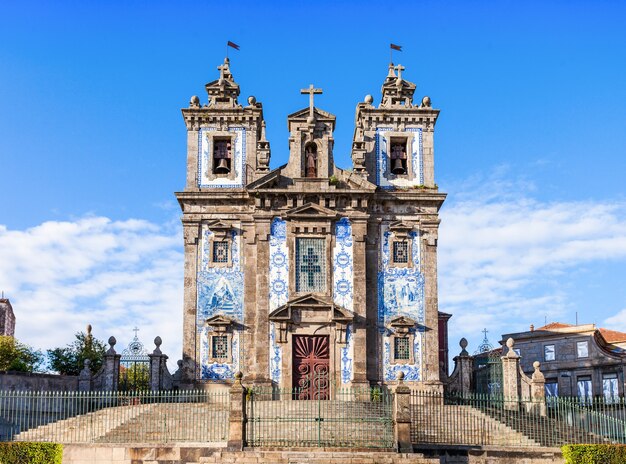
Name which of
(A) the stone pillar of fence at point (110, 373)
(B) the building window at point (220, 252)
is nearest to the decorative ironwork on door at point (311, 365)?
(B) the building window at point (220, 252)

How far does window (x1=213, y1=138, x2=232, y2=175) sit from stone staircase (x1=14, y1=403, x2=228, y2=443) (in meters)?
10.8

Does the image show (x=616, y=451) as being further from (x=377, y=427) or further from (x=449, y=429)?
(x=377, y=427)

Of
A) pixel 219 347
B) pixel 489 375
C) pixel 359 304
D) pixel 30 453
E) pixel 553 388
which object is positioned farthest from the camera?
pixel 553 388

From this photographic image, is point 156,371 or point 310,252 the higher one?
point 310,252

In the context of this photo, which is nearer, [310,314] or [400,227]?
[310,314]

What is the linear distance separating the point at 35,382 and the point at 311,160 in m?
14.5

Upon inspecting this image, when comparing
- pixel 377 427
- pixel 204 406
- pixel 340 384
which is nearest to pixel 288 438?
pixel 377 427

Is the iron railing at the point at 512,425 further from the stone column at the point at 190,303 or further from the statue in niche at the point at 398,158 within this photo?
the statue in niche at the point at 398,158

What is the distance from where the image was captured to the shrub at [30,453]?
86.0ft

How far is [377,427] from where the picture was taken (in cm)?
2705

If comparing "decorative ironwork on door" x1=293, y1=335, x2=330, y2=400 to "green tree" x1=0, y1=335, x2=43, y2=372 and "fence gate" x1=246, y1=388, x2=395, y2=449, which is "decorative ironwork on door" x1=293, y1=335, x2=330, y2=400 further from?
"green tree" x1=0, y1=335, x2=43, y2=372

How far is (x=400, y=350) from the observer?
35.7 meters

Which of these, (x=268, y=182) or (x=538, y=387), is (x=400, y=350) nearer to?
(x=538, y=387)

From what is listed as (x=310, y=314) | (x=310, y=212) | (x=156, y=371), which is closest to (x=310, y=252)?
(x=310, y=212)
